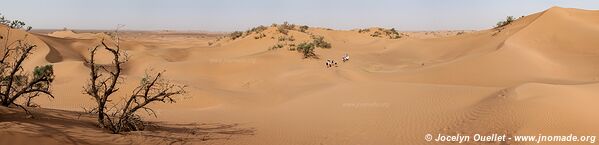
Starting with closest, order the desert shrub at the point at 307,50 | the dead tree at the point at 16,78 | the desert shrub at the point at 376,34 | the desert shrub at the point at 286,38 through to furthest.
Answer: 1. the dead tree at the point at 16,78
2. the desert shrub at the point at 307,50
3. the desert shrub at the point at 286,38
4. the desert shrub at the point at 376,34

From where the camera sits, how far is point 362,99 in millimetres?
10859

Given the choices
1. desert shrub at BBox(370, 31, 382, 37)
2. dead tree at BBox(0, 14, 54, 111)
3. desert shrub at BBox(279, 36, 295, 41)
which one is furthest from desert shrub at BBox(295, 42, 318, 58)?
desert shrub at BBox(370, 31, 382, 37)

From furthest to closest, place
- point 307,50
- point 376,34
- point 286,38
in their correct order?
1. point 376,34
2. point 286,38
3. point 307,50

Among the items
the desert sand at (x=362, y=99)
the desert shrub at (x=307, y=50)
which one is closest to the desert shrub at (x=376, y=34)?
the desert sand at (x=362, y=99)

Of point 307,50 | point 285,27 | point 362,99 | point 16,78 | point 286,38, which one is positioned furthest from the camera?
point 285,27

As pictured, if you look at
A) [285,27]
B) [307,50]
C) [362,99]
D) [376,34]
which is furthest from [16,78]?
[376,34]

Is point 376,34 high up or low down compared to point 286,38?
down

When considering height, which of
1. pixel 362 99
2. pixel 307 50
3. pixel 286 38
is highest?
pixel 286 38

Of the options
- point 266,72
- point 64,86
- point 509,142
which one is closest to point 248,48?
point 266,72

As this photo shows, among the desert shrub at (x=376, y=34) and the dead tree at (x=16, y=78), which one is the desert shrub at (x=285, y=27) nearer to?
the desert shrub at (x=376, y=34)

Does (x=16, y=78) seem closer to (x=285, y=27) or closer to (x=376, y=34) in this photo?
(x=285, y=27)

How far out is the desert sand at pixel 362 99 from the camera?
265 inches

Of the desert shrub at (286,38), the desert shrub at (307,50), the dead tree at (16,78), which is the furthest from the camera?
the desert shrub at (286,38)

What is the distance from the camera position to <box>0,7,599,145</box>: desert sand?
6742 millimetres
